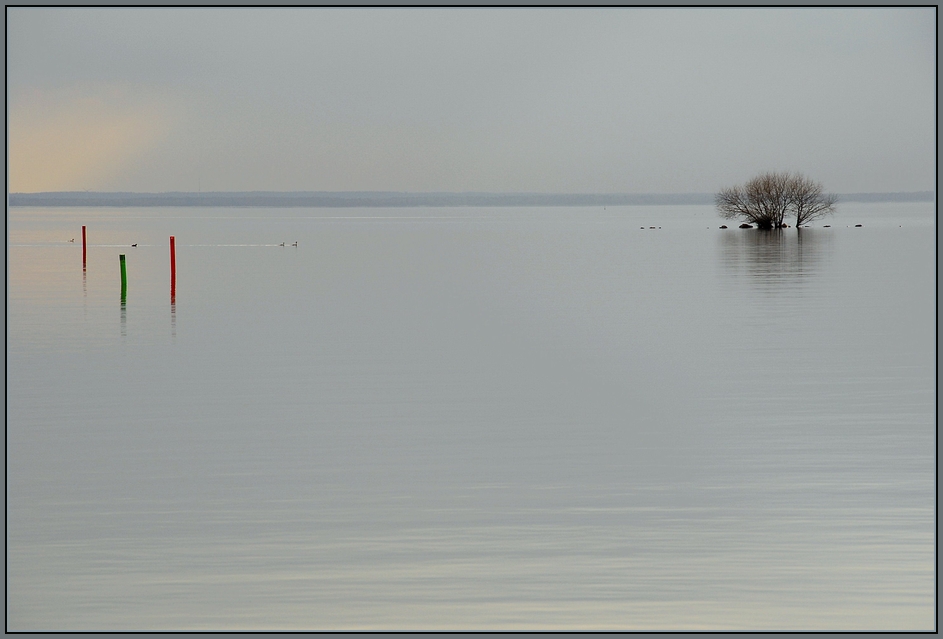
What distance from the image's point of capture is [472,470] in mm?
10516

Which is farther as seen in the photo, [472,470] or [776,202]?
[776,202]

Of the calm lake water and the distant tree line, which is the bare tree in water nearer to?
the distant tree line

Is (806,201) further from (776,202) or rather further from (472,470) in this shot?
(472,470)

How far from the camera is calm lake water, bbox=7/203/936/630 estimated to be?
7.39 meters

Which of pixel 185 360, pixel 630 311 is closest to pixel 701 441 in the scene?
pixel 185 360

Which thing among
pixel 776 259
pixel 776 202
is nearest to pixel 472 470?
pixel 776 259

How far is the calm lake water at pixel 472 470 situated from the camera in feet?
24.2

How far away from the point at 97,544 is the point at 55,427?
467 cm

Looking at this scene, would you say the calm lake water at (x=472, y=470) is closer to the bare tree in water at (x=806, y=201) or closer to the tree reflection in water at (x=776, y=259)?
the tree reflection in water at (x=776, y=259)

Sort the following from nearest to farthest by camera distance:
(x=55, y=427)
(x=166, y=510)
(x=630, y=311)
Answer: (x=166, y=510), (x=55, y=427), (x=630, y=311)

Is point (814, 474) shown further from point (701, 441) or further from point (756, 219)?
point (756, 219)

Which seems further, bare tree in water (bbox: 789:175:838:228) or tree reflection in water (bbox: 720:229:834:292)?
bare tree in water (bbox: 789:175:838:228)

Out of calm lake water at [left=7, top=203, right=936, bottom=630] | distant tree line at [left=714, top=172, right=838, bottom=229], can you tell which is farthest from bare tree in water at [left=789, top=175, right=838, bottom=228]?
calm lake water at [left=7, top=203, right=936, bottom=630]

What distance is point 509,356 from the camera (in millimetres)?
17812
